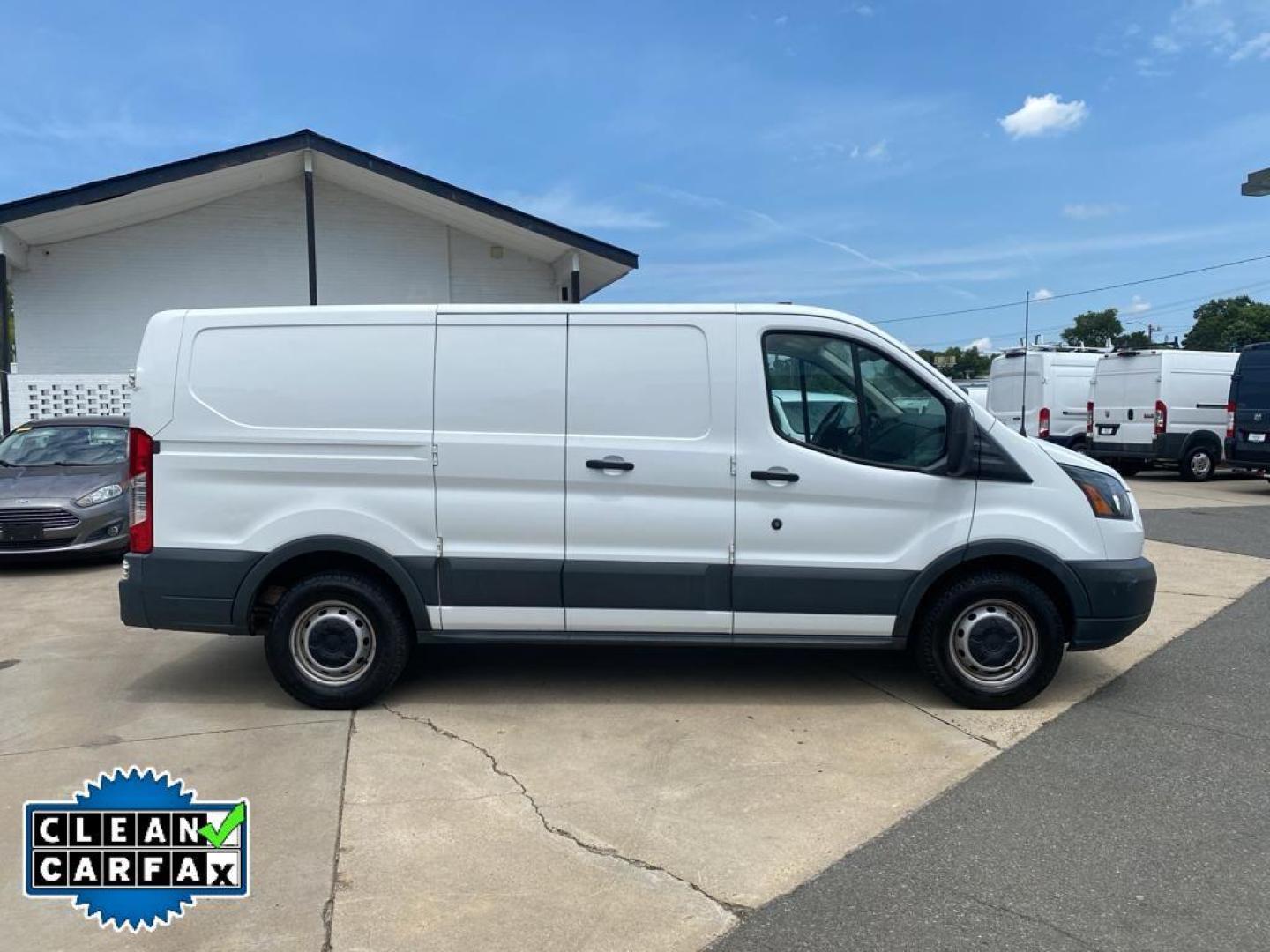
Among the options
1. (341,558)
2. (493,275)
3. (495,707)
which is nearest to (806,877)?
(495,707)

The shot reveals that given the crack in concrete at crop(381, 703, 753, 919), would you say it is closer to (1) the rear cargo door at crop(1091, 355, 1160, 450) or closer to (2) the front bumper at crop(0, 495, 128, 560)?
(2) the front bumper at crop(0, 495, 128, 560)

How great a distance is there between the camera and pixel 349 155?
14.5 metres

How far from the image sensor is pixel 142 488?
4.68 m

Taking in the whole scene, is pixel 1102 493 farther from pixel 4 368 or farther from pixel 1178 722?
pixel 4 368

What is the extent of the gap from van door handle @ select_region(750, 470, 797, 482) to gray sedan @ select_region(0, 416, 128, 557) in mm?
7226

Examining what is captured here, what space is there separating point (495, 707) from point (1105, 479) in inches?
141

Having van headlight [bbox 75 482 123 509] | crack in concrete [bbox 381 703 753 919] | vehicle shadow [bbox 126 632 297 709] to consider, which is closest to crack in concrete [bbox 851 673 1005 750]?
crack in concrete [bbox 381 703 753 919]

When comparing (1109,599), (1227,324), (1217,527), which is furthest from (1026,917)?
(1227,324)

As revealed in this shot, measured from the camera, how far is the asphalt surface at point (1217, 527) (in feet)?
33.1

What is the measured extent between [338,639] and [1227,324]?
68250mm

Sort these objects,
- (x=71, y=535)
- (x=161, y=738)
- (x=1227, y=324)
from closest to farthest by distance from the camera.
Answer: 1. (x=161, y=738)
2. (x=71, y=535)
3. (x=1227, y=324)

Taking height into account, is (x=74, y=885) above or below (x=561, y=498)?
below

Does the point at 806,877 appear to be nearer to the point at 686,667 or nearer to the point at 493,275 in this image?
the point at 686,667

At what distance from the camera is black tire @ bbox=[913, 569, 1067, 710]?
4.66 meters
